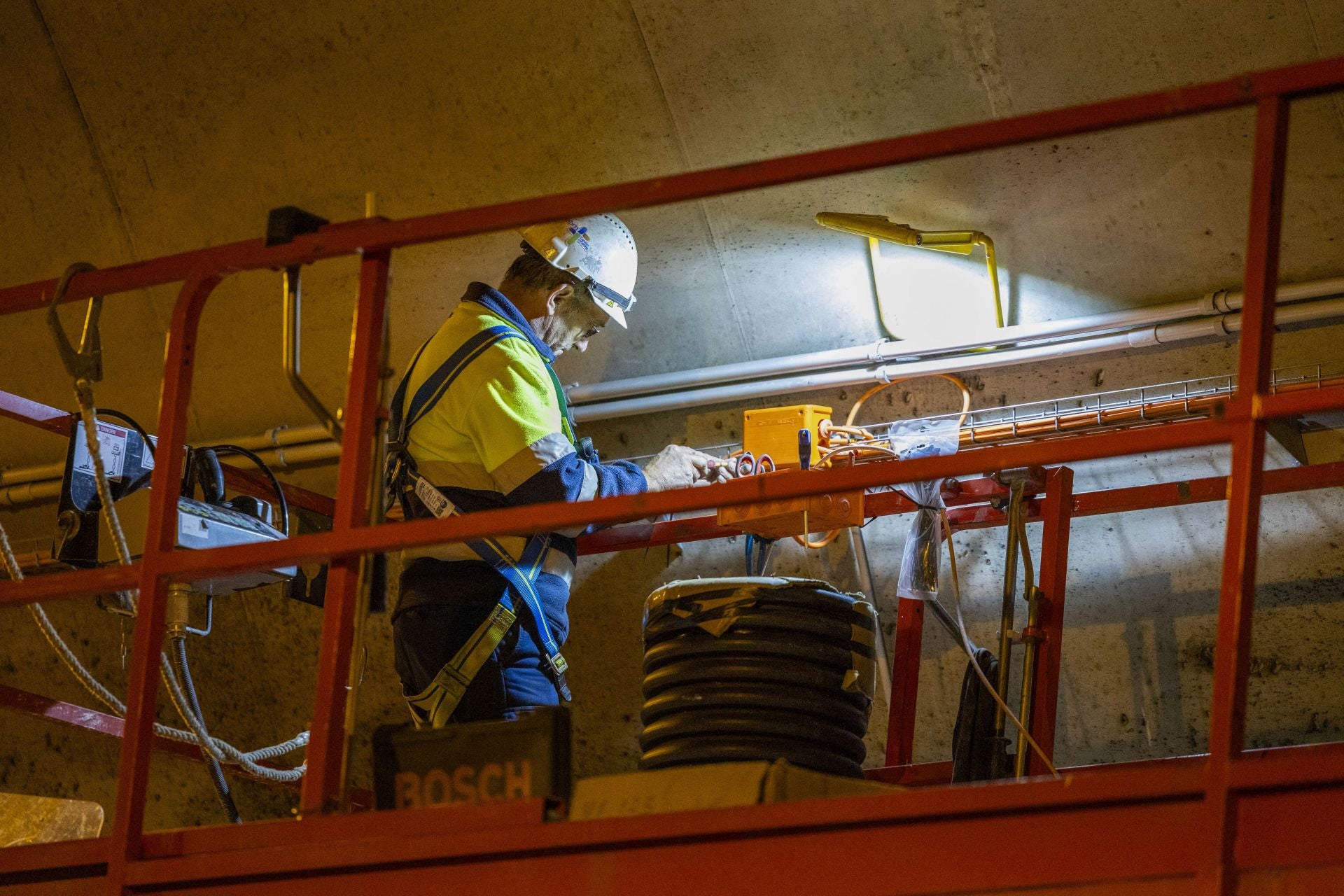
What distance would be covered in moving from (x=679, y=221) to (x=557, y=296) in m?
1.25

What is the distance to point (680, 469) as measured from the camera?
14.9 feet

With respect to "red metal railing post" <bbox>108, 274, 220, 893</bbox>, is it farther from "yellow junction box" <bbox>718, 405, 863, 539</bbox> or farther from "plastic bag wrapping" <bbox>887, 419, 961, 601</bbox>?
"plastic bag wrapping" <bbox>887, 419, 961, 601</bbox>

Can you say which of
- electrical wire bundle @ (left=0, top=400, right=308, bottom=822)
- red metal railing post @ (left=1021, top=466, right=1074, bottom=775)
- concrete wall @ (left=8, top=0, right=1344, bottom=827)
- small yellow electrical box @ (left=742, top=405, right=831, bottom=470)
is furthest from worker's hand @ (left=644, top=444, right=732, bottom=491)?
concrete wall @ (left=8, top=0, right=1344, bottom=827)

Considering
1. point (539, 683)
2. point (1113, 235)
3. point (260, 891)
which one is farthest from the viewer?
point (1113, 235)

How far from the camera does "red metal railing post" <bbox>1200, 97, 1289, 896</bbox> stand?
1.95 m

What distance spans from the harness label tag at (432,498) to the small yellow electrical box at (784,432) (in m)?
1.38

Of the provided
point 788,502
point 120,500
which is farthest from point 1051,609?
point 120,500

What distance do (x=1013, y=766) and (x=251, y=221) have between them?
4.14 meters

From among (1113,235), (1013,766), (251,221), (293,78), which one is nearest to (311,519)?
(251,221)

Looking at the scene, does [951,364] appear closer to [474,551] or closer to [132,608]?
[474,551]

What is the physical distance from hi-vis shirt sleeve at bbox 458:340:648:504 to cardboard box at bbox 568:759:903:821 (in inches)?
60.5

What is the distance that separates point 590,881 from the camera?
87.3 inches

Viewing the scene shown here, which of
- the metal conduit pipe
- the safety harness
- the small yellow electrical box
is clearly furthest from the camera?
the metal conduit pipe

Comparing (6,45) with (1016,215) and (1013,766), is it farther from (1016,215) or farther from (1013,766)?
(1013,766)
